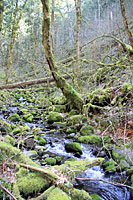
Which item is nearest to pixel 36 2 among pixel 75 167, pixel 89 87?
pixel 89 87

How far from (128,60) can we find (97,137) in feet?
13.1

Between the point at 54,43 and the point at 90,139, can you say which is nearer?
the point at 90,139

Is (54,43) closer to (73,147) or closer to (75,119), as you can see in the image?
(75,119)

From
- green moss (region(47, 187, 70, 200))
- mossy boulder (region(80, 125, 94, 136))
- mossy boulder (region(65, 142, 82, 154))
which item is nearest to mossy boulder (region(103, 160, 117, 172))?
mossy boulder (region(65, 142, 82, 154))

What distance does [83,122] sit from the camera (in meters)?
6.34

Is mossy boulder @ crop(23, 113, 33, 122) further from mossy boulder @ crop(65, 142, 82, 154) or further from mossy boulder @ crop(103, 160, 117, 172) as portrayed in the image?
mossy boulder @ crop(103, 160, 117, 172)

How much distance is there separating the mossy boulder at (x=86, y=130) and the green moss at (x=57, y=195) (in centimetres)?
379

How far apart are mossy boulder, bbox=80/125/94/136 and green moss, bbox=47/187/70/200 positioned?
3792 millimetres

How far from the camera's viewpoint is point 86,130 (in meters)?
5.82

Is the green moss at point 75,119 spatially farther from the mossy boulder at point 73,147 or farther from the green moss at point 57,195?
the green moss at point 57,195

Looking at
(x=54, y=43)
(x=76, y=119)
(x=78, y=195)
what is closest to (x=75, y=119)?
(x=76, y=119)

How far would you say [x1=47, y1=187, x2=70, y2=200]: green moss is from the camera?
1.91m

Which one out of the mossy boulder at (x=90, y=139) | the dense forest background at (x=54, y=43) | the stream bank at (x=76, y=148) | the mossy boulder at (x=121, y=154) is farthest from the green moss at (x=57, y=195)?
the dense forest background at (x=54, y=43)

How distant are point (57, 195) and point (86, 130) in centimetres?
397
